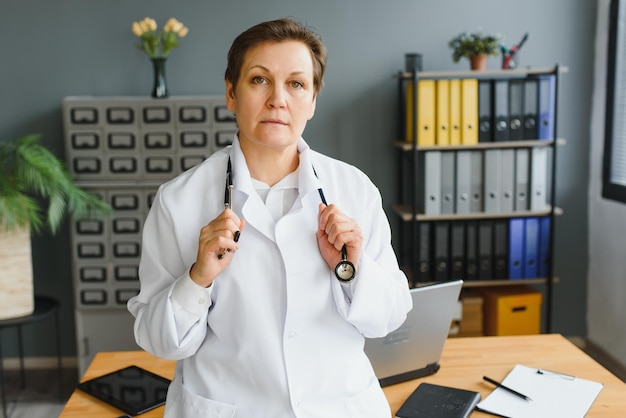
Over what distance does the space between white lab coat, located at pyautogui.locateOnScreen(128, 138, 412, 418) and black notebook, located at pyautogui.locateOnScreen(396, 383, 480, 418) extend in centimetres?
28

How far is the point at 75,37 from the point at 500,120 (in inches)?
96.5

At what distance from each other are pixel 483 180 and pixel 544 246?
550 mm

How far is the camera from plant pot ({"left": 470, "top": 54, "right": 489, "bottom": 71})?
3.77 meters

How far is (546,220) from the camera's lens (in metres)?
3.93

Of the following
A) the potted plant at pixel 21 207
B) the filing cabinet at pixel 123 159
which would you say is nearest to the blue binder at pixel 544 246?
the filing cabinet at pixel 123 159

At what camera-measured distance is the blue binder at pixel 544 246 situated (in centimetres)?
393

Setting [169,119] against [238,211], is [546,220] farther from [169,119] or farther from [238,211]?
[238,211]

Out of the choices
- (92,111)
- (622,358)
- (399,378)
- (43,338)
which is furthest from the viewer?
(43,338)

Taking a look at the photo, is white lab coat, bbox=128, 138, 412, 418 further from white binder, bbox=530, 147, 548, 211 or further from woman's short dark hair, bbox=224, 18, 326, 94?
white binder, bbox=530, 147, 548, 211

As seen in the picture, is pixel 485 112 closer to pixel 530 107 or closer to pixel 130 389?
pixel 530 107

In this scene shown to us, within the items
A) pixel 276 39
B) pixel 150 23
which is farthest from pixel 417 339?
pixel 150 23

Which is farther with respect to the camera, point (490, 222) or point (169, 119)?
point (490, 222)

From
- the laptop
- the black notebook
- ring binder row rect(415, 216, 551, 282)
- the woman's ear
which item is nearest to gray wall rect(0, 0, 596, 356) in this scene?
ring binder row rect(415, 216, 551, 282)

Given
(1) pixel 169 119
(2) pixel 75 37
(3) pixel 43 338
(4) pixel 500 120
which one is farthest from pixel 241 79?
(3) pixel 43 338
